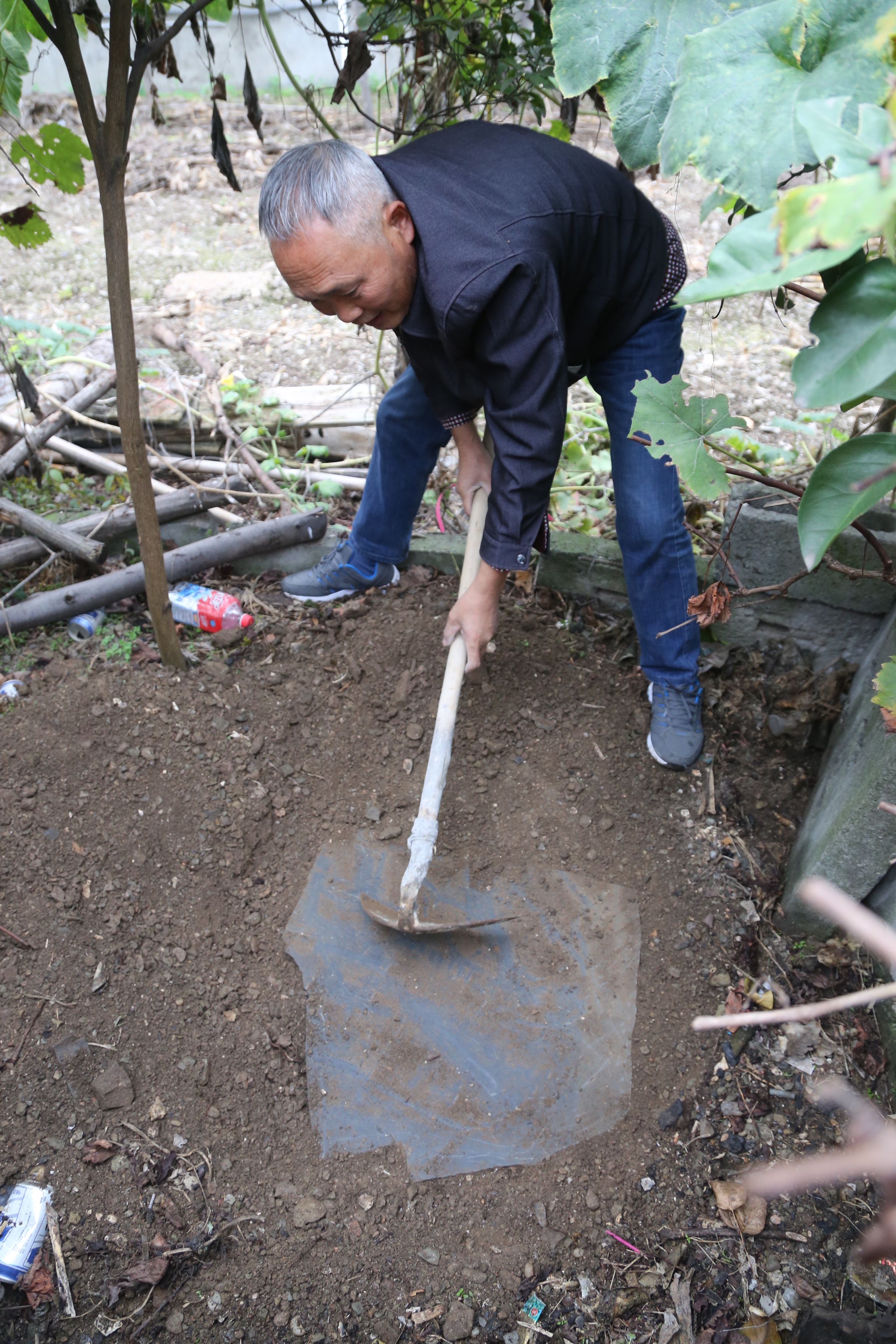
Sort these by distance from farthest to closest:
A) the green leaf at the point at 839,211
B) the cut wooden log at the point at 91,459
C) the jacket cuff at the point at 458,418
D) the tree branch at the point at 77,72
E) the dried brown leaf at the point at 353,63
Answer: the cut wooden log at the point at 91,459 → the jacket cuff at the point at 458,418 → the dried brown leaf at the point at 353,63 → the tree branch at the point at 77,72 → the green leaf at the point at 839,211

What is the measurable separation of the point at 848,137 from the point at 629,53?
30.5 inches

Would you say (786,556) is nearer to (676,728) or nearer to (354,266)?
(676,728)

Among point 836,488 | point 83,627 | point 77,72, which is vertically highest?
point 77,72

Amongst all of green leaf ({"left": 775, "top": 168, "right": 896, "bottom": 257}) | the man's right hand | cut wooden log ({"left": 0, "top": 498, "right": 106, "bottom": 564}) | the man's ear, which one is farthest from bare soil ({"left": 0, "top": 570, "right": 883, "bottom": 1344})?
green leaf ({"left": 775, "top": 168, "right": 896, "bottom": 257})

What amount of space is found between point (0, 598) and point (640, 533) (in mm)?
2052

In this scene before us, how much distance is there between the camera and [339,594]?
113 inches

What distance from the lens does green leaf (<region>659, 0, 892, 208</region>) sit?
956 mm

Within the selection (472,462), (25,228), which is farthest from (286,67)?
(472,462)

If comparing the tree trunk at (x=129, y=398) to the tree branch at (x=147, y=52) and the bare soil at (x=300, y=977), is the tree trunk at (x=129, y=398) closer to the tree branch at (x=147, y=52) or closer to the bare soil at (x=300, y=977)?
the tree branch at (x=147, y=52)

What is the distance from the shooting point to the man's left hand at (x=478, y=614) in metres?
2.00

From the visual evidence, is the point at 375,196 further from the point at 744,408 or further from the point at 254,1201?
the point at 744,408

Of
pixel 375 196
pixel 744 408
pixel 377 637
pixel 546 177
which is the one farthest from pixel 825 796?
pixel 744 408

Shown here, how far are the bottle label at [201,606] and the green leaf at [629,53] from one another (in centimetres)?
179

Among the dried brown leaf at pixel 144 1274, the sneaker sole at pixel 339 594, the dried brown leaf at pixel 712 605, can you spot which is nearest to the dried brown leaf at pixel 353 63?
the sneaker sole at pixel 339 594
